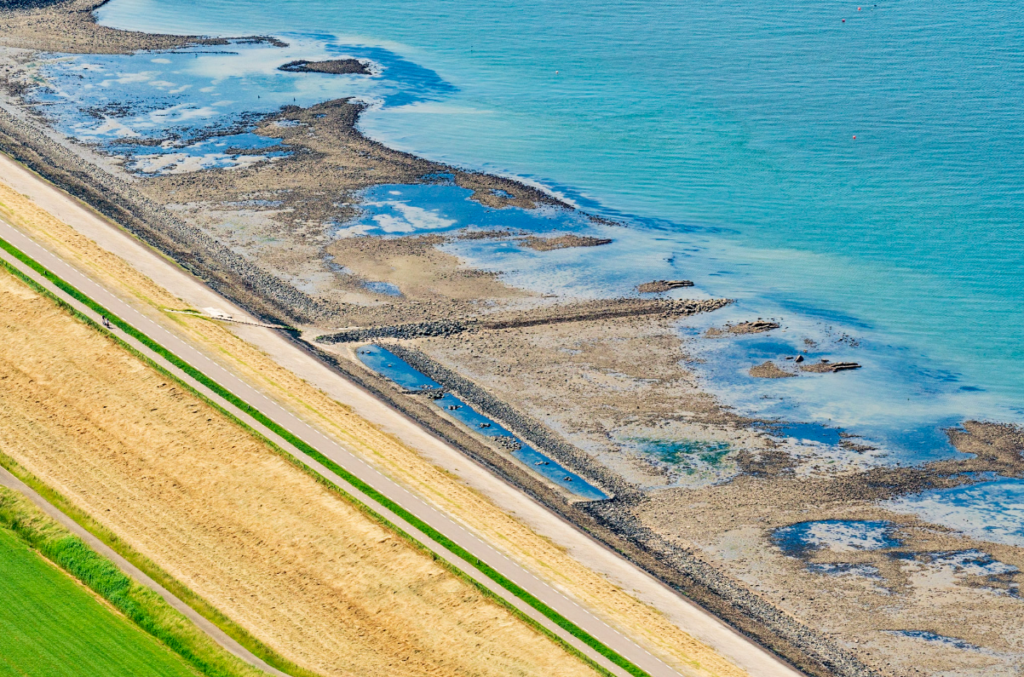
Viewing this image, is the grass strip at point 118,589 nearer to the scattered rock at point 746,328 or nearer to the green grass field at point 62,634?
the green grass field at point 62,634

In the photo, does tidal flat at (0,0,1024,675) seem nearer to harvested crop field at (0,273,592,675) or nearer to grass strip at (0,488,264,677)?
harvested crop field at (0,273,592,675)

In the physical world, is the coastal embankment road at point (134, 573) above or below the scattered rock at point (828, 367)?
below

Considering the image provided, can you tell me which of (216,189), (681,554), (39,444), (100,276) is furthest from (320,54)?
(681,554)

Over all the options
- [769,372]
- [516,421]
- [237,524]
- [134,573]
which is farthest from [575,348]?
[134,573]

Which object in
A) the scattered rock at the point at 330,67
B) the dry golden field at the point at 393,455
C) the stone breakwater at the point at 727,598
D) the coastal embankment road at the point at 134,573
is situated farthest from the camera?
the scattered rock at the point at 330,67

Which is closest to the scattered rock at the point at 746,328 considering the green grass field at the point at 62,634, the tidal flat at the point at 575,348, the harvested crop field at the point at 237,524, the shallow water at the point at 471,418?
the tidal flat at the point at 575,348

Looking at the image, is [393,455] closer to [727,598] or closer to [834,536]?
[727,598]
